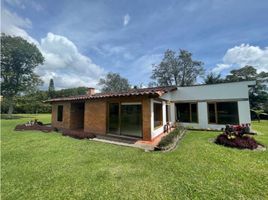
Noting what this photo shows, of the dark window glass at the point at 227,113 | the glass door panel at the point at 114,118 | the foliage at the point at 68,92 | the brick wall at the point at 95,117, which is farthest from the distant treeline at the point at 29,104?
the dark window glass at the point at 227,113

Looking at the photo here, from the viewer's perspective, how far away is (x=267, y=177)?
4625 mm

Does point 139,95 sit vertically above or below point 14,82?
below

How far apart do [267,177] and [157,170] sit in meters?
3.48

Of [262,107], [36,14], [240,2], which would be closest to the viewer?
[240,2]

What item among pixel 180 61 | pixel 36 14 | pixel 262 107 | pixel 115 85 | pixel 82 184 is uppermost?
pixel 180 61

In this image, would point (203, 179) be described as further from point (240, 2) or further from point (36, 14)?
point (36, 14)

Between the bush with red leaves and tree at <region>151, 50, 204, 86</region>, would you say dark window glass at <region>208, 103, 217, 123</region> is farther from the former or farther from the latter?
tree at <region>151, 50, 204, 86</region>

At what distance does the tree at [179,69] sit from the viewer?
39656 millimetres

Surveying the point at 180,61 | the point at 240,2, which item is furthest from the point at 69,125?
the point at 180,61

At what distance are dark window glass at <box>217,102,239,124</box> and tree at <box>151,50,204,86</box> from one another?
91.3ft

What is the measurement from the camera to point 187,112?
48.3 feet

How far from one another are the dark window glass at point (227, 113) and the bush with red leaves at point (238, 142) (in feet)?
15.7

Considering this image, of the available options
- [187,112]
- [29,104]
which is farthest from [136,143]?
[29,104]

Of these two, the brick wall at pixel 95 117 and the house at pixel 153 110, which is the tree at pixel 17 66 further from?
the brick wall at pixel 95 117
